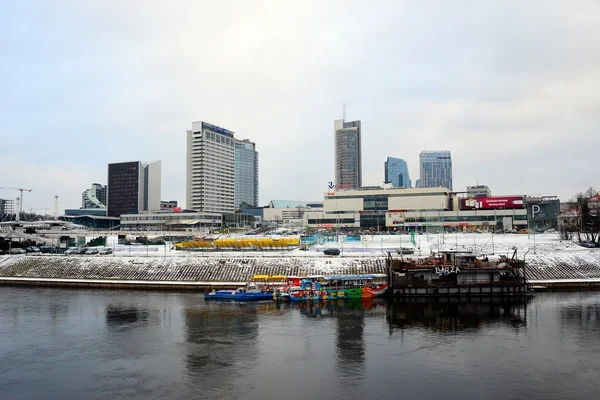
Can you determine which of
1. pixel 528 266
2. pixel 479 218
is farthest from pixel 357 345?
pixel 479 218

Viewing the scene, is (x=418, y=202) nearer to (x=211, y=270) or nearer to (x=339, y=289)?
(x=211, y=270)

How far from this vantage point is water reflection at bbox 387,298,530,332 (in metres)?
37.5

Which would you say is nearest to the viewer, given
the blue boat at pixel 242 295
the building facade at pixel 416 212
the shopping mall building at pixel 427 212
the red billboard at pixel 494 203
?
the blue boat at pixel 242 295

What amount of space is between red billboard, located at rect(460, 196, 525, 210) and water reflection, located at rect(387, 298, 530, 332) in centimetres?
8154

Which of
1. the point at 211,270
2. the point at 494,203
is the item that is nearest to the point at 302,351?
the point at 211,270

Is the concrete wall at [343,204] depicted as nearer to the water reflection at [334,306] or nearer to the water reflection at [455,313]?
the water reflection at [455,313]

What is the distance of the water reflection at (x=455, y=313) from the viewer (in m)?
37.5

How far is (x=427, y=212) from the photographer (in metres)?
128

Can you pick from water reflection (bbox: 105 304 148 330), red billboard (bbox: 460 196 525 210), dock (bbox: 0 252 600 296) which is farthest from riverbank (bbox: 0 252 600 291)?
red billboard (bbox: 460 196 525 210)

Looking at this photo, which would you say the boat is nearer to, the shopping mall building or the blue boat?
the blue boat

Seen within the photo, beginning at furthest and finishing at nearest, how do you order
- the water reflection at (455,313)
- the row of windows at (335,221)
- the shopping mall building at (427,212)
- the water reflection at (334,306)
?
the row of windows at (335,221)
the shopping mall building at (427,212)
the water reflection at (334,306)
the water reflection at (455,313)

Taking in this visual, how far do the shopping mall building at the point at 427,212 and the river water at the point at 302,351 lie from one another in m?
77.1

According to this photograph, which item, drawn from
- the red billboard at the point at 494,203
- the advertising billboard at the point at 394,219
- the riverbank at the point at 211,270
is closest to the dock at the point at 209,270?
the riverbank at the point at 211,270

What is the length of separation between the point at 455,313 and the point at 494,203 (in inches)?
3593
